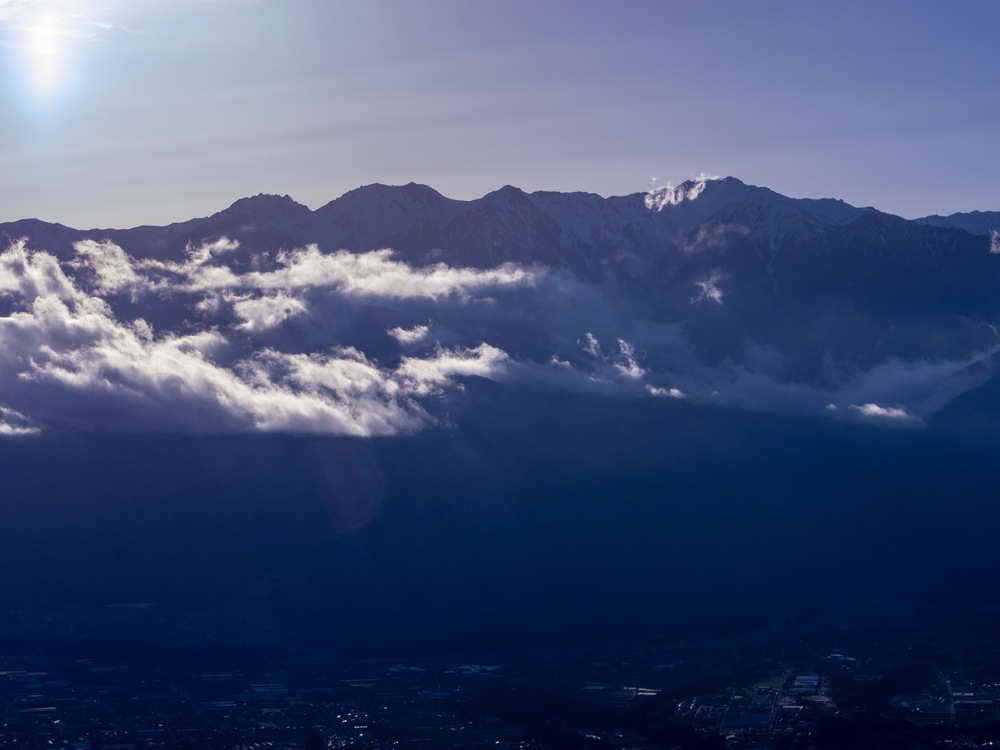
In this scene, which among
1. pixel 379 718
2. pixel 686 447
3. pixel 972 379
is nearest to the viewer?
pixel 379 718

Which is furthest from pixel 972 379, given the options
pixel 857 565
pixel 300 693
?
pixel 300 693

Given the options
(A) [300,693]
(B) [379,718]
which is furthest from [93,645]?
(B) [379,718]

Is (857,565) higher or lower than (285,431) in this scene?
lower

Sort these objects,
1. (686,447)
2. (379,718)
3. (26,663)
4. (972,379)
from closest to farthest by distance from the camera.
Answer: (379,718), (26,663), (686,447), (972,379)

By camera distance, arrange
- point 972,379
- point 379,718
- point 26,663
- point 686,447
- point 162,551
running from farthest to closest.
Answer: point 972,379 → point 686,447 → point 162,551 → point 26,663 → point 379,718

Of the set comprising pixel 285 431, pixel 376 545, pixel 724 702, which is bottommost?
pixel 724 702

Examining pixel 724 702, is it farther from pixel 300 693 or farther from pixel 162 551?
pixel 162 551

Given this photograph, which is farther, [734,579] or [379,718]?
[734,579]

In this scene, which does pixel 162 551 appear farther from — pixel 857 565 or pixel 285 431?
pixel 857 565

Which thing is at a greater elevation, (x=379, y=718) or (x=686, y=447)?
(x=686, y=447)
